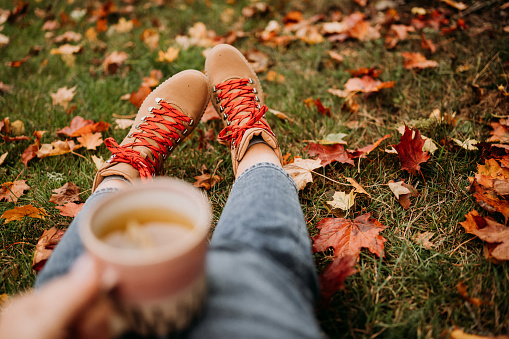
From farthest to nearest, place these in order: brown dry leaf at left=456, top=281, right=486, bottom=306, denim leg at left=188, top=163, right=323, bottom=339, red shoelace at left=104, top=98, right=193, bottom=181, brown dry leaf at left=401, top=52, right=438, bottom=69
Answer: brown dry leaf at left=401, top=52, right=438, bottom=69, red shoelace at left=104, top=98, right=193, bottom=181, brown dry leaf at left=456, top=281, right=486, bottom=306, denim leg at left=188, top=163, right=323, bottom=339

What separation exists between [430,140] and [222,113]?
835mm

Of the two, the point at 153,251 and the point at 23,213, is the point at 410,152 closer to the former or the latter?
the point at 153,251

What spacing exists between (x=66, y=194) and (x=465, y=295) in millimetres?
1286

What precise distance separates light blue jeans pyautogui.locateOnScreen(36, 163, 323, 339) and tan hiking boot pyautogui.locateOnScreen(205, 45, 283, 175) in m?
0.35

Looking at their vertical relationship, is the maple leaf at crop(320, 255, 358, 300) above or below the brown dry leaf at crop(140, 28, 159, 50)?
below

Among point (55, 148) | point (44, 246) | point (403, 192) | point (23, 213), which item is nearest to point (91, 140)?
point (55, 148)

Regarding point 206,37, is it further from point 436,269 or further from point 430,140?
point 436,269

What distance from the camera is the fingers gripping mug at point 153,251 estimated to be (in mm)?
422

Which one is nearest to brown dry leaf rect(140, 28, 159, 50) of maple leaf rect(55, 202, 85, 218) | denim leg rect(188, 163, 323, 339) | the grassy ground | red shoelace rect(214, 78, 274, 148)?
the grassy ground

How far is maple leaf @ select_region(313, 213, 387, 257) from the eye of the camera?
970 millimetres

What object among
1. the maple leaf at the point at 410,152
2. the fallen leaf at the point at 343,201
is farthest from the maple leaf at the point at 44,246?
the maple leaf at the point at 410,152

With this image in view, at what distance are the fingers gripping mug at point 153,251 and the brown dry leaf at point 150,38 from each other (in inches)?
68.4

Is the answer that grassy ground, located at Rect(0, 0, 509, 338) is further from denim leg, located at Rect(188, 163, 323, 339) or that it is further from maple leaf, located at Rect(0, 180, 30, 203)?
denim leg, located at Rect(188, 163, 323, 339)

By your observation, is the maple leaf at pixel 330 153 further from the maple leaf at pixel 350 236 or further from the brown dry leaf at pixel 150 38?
the brown dry leaf at pixel 150 38
